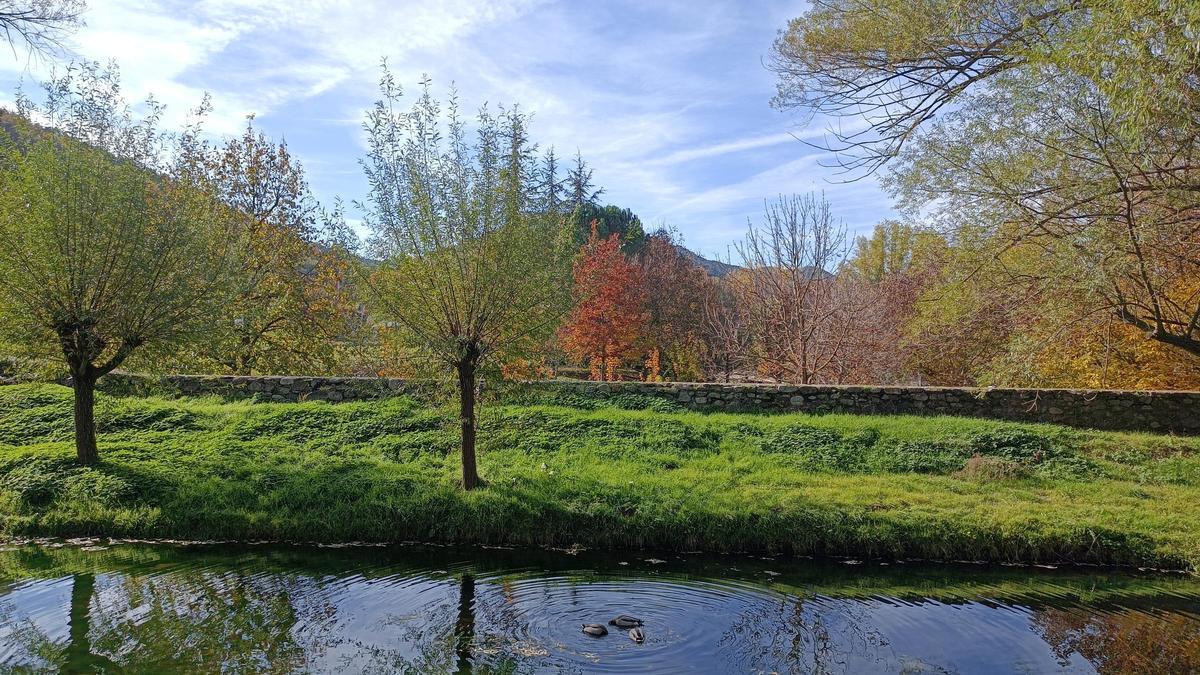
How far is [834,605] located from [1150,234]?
5475 millimetres

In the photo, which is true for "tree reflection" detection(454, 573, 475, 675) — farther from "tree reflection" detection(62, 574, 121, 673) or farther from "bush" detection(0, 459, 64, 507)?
"bush" detection(0, 459, 64, 507)

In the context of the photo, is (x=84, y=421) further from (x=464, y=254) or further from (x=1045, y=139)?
Result: (x=1045, y=139)

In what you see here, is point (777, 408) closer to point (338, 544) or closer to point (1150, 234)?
point (1150, 234)

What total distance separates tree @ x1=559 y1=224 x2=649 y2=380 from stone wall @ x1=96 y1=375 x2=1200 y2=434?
8978 mm

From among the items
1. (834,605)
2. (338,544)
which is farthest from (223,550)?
(834,605)

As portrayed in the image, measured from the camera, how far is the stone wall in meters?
13.5

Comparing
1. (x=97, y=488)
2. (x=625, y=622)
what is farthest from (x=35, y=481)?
(x=625, y=622)

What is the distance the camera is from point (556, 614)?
6.69m

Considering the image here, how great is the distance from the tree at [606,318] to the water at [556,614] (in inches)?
611

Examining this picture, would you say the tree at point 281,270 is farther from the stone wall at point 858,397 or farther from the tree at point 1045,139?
the tree at point 1045,139

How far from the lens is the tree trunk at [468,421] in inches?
389

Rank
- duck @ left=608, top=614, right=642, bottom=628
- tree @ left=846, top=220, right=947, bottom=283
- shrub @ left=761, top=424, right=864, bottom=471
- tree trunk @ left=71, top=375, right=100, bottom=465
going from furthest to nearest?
tree @ left=846, top=220, right=947, bottom=283, shrub @ left=761, top=424, right=864, bottom=471, tree trunk @ left=71, top=375, right=100, bottom=465, duck @ left=608, top=614, right=642, bottom=628

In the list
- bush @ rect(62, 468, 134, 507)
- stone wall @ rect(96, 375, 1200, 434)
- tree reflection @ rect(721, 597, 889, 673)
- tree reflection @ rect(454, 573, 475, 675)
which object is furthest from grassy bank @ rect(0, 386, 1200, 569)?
tree reflection @ rect(721, 597, 889, 673)

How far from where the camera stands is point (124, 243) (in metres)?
9.97
